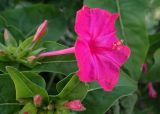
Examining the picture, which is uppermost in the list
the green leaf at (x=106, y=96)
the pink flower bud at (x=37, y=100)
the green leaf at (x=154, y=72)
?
the pink flower bud at (x=37, y=100)

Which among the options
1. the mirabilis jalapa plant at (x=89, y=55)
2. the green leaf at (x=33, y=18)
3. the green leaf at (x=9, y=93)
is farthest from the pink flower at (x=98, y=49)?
the green leaf at (x=33, y=18)

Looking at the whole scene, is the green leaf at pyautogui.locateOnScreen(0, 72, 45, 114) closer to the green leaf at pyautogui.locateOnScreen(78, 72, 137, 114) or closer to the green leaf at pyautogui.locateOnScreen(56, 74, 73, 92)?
the green leaf at pyautogui.locateOnScreen(56, 74, 73, 92)

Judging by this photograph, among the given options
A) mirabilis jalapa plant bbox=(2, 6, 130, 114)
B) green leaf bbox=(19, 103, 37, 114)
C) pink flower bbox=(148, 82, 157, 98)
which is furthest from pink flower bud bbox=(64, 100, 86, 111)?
pink flower bbox=(148, 82, 157, 98)

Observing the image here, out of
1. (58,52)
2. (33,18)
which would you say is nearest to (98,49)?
(58,52)

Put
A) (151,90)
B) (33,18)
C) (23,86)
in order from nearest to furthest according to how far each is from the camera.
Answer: (23,86)
(33,18)
(151,90)

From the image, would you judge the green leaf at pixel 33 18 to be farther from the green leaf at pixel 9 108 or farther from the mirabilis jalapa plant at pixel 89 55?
the green leaf at pixel 9 108

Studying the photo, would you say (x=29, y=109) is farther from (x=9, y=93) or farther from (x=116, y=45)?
(x=116, y=45)
